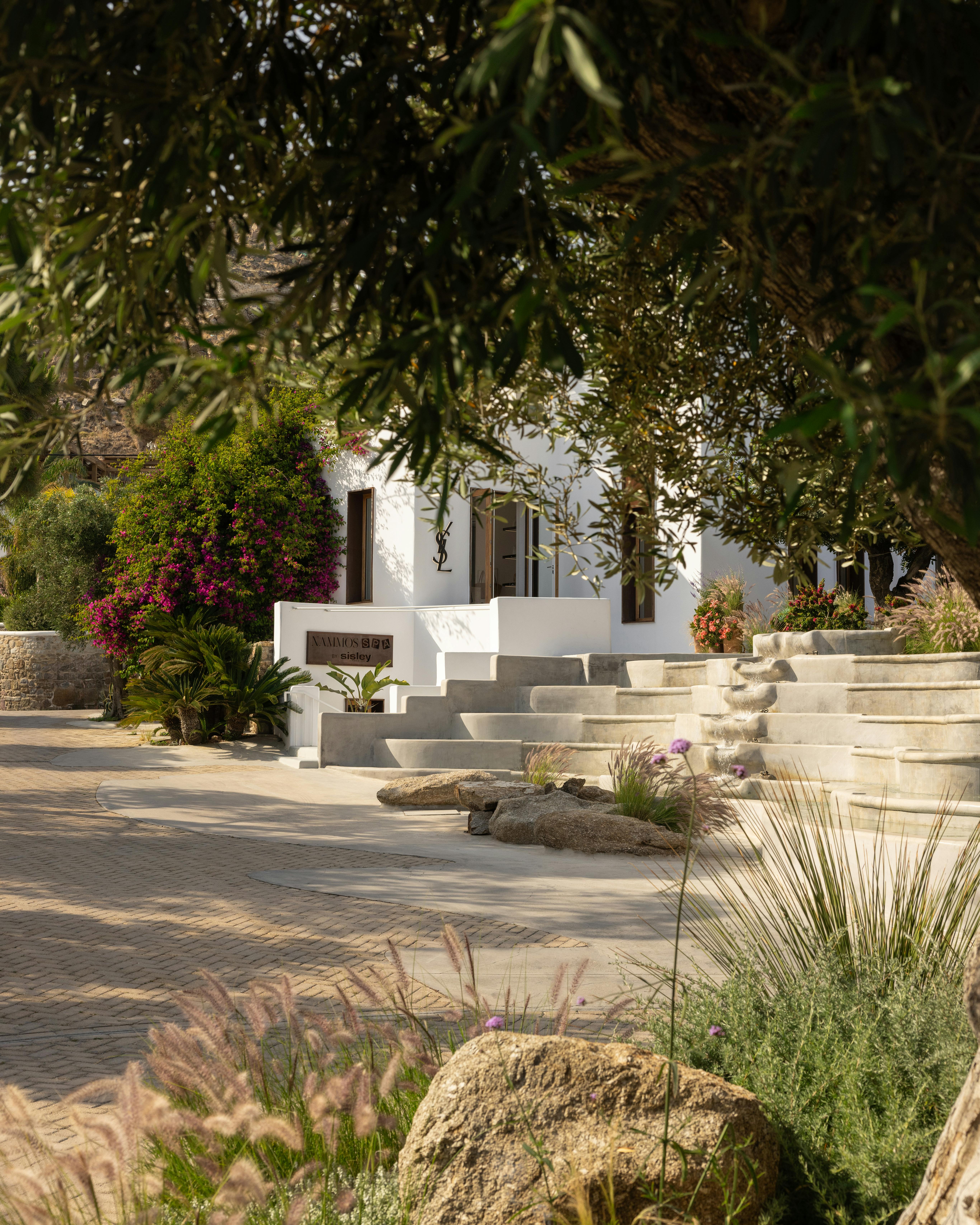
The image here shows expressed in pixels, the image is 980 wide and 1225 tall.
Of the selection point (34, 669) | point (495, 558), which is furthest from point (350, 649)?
point (34, 669)

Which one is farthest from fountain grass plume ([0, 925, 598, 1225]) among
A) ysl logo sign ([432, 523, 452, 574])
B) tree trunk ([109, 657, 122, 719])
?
tree trunk ([109, 657, 122, 719])

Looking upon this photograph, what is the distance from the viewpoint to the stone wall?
28047mm

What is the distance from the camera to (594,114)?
5.00 ft

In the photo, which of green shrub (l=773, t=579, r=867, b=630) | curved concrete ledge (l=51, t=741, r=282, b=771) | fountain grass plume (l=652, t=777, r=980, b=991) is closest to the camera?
fountain grass plume (l=652, t=777, r=980, b=991)

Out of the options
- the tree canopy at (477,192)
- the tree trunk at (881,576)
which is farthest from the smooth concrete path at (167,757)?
the tree canopy at (477,192)

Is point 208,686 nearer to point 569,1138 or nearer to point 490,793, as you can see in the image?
point 490,793

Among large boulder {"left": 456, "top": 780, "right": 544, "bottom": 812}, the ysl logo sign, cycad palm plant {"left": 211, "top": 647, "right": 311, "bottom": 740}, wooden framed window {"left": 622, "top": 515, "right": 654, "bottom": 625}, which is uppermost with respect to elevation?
the ysl logo sign

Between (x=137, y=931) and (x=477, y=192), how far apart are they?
5928 mm

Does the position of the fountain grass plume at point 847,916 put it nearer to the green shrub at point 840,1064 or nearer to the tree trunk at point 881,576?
the green shrub at point 840,1064

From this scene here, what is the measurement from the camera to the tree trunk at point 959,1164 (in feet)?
7.16

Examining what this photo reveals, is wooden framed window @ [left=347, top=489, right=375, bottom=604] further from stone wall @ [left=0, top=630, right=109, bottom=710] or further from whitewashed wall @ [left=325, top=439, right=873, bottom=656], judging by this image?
stone wall @ [left=0, top=630, right=109, bottom=710]

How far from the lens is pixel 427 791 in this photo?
37.4 ft

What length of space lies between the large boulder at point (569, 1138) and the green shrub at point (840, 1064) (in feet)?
0.62

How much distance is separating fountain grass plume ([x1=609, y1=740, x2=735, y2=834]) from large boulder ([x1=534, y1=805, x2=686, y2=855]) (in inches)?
7.7
